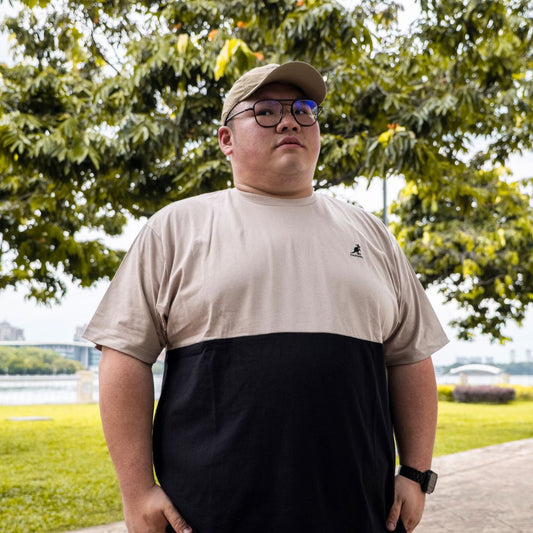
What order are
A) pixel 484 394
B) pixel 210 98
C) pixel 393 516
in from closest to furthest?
pixel 393 516 → pixel 210 98 → pixel 484 394

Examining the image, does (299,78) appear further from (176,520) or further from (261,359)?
(176,520)

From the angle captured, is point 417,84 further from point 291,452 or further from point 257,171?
point 291,452

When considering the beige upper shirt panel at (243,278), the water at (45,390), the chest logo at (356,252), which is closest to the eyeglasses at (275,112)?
the beige upper shirt panel at (243,278)

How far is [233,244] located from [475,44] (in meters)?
4.82

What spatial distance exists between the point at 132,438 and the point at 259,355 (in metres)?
0.36

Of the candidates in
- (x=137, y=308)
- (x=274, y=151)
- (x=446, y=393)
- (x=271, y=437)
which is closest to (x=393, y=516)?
(x=271, y=437)

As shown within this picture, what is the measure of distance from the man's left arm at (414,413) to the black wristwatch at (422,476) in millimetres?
11

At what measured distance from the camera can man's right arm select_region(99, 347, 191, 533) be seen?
1607mm

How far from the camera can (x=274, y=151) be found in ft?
5.86

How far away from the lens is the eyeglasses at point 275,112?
5.90 feet

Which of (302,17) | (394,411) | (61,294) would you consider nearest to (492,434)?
(61,294)

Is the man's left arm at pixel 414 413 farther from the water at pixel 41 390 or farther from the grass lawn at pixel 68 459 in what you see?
the water at pixel 41 390

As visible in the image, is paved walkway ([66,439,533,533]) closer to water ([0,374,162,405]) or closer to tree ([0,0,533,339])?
tree ([0,0,533,339])

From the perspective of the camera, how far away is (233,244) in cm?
168
